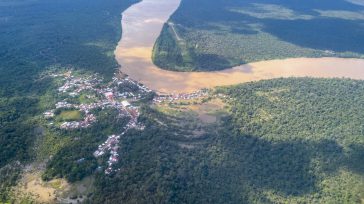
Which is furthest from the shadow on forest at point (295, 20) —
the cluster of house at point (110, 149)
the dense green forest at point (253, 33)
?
the cluster of house at point (110, 149)

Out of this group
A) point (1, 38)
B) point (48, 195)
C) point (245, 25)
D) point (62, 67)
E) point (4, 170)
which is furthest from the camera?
point (245, 25)

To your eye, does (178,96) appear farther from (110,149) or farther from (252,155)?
(252,155)

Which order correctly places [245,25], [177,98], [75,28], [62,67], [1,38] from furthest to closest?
[245,25]
[75,28]
[1,38]
[62,67]
[177,98]

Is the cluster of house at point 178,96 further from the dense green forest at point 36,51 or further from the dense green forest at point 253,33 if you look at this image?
the dense green forest at point 36,51

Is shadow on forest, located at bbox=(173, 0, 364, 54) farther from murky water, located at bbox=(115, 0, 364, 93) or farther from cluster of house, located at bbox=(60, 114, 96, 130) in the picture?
cluster of house, located at bbox=(60, 114, 96, 130)

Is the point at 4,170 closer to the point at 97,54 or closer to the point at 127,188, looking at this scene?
the point at 127,188

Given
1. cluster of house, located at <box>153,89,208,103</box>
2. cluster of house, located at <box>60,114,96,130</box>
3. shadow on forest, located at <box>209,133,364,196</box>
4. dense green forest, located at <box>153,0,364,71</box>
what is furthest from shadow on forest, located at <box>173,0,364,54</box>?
cluster of house, located at <box>60,114,96,130</box>

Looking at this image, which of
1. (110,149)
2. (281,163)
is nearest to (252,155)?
(281,163)

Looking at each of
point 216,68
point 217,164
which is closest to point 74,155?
point 217,164
